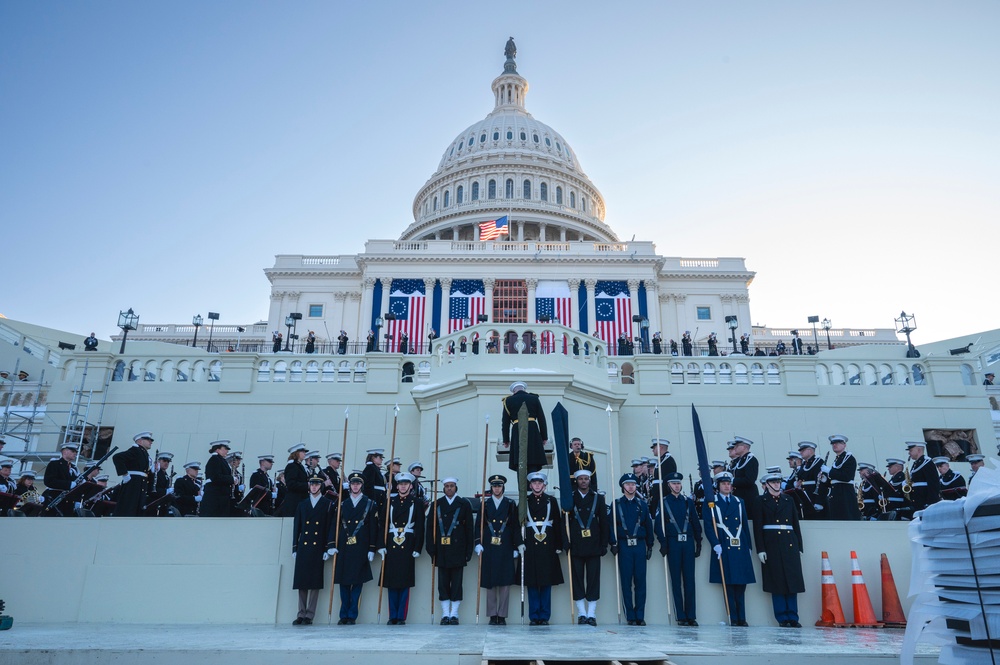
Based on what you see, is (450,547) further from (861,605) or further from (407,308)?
(407,308)

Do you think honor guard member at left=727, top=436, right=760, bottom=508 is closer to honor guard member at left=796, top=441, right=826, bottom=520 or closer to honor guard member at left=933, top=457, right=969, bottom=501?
honor guard member at left=796, top=441, right=826, bottom=520

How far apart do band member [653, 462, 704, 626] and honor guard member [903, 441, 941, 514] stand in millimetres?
4246

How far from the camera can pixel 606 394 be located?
16.8m

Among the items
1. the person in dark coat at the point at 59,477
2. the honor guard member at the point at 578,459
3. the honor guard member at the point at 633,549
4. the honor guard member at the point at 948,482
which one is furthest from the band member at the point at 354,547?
the honor guard member at the point at 948,482

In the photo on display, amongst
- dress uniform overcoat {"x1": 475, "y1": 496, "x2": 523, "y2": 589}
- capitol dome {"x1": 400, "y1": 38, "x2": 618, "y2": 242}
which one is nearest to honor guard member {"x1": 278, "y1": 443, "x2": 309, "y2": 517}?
dress uniform overcoat {"x1": 475, "y1": 496, "x2": 523, "y2": 589}

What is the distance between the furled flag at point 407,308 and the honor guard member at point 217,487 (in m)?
33.1

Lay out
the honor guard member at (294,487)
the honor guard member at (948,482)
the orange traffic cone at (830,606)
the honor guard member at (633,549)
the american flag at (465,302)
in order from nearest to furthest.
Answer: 1. the orange traffic cone at (830,606)
2. the honor guard member at (633,549)
3. the honor guard member at (294,487)
4. the honor guard member at (948,482)
5. the american flag at (465,302)

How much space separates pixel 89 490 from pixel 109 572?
2.91 m

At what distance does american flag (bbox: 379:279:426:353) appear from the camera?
154 ft

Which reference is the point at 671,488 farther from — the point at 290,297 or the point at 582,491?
the point at 290,297

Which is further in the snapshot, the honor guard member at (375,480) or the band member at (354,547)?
the honor guard member at (375,480)

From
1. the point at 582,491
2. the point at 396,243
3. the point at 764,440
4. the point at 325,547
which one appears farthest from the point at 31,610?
the point at 396,243

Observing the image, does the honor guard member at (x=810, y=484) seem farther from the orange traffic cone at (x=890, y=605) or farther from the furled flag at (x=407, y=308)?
the furled flag at (x=407, y=308)

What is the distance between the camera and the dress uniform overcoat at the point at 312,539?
9789 millimetres
